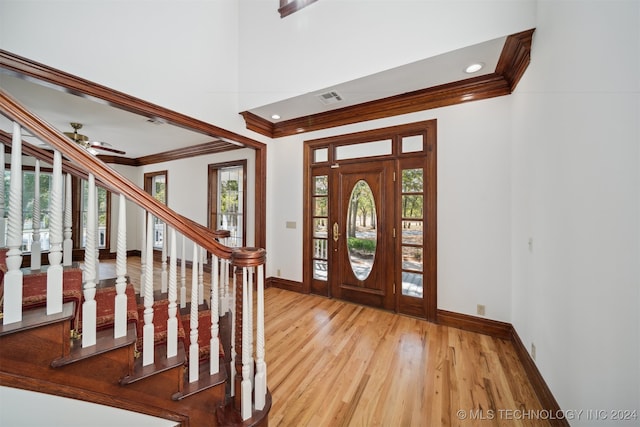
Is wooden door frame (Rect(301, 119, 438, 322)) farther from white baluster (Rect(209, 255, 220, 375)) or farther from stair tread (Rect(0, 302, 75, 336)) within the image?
stair tread (Rect(0, 302, 75, 336))

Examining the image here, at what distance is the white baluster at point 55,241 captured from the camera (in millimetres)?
982

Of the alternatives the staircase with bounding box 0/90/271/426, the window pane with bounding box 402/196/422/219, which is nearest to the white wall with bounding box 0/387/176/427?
the staircase with bounding box 0/90/271/426

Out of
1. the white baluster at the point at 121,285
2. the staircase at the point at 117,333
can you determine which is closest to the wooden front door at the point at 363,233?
the staircase at the point at 117,333

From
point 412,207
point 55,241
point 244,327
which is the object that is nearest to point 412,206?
point 412,207

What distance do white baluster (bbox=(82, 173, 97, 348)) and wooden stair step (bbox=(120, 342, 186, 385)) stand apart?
0.24 metres

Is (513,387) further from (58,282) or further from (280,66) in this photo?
(280,66)

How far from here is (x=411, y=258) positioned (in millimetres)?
2949

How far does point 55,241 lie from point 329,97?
110 inches

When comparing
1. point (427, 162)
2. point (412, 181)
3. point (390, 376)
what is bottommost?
point (390, 376)

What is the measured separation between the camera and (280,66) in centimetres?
302

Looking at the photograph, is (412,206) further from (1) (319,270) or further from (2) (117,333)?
(2) (117,333)

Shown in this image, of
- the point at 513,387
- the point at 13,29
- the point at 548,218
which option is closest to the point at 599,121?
the point at 548,218

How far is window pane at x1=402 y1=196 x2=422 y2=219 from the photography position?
2.90m

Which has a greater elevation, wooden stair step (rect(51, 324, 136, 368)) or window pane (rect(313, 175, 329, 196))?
window pane (rect(313, 175, 329, 196))
